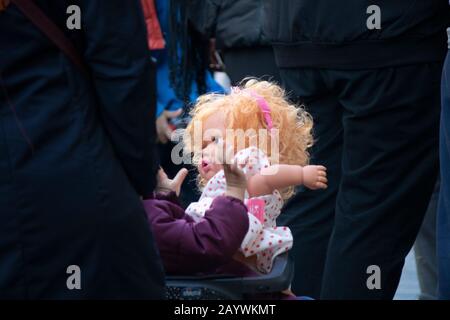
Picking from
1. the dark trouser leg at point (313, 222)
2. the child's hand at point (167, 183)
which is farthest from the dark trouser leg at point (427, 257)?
the child's hand at point (167, 183)

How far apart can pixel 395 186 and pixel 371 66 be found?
405mm

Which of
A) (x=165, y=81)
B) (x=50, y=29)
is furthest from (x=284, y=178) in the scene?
(x=165, y=81)

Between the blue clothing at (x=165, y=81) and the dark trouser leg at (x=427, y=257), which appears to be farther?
the blue clothing at (x=165, y=81)

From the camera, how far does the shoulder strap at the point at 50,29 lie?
2512 mm

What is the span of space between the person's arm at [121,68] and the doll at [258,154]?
510 millimetres

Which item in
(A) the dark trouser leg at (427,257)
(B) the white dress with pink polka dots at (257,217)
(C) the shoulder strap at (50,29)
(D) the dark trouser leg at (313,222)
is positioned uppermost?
(C) the shoulder strap at (50,29)

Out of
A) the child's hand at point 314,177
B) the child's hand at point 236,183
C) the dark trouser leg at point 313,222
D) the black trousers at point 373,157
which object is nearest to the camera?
the child's hand at point 236,183

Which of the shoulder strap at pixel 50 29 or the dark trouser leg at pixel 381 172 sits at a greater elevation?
the shoulder strap at pixel 50 29

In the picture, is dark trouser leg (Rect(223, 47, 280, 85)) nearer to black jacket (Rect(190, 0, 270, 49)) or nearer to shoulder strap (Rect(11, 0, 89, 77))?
black jacket (Rect(190, 0, 270, 49))

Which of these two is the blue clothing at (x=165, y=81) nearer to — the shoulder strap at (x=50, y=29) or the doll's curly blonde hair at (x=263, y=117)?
the doll's curly blonde hair at (x=263, y=117)

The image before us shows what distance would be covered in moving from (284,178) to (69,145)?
88 centimetres

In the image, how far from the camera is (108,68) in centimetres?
256

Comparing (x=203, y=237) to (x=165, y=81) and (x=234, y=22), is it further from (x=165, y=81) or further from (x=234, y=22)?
(x=165, y=81)
